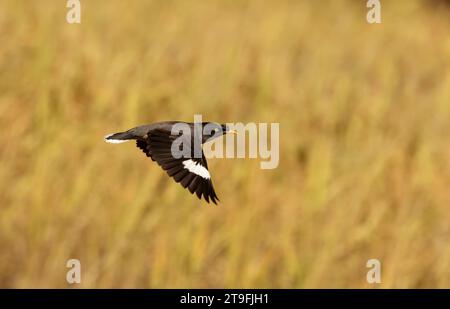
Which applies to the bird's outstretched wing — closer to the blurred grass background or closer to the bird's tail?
the bird's tail

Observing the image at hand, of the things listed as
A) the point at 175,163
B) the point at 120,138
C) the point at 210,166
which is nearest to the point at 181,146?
the point at 175,163

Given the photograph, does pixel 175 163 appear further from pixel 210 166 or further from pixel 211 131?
pixel 210 166

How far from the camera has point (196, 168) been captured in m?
1.02

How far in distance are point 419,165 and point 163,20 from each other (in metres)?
1.69

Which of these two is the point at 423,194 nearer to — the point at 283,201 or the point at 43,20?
the point at 283,201

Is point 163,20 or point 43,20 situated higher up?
point 163,20

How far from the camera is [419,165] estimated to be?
145 inches

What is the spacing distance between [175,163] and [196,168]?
7 cm

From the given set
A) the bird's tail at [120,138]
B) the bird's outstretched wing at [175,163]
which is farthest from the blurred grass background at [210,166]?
the bird's outstretched wing at [175,163]

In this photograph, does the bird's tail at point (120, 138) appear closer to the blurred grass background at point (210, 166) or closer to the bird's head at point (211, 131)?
the bird's head at point (211, 131)

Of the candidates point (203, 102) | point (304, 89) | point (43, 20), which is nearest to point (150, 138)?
point (203, 102)

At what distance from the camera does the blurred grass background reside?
2.74 meters

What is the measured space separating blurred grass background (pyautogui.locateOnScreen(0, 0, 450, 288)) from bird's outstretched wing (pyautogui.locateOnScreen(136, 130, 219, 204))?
1147 millimetres

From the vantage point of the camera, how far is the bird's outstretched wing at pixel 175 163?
94 centimetres
